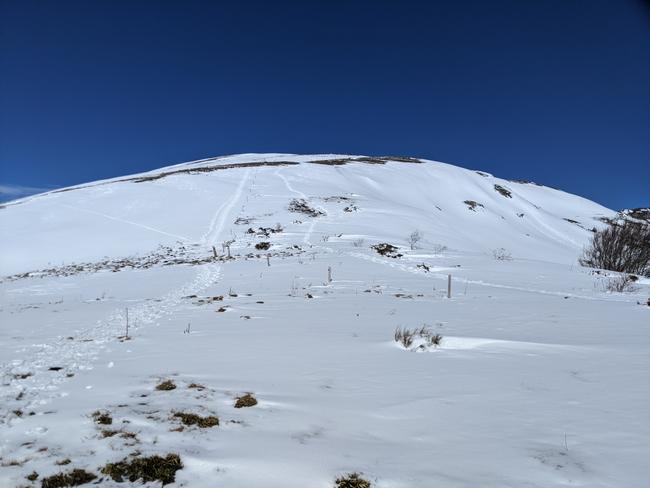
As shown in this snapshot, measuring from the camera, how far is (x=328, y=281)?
51.1ft

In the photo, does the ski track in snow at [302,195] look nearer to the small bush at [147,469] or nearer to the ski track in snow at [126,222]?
the ski track in snow at [126,222]

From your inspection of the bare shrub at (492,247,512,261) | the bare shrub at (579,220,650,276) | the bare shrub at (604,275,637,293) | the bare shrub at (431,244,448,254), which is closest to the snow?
the bare shrub at (604,275,637,293)

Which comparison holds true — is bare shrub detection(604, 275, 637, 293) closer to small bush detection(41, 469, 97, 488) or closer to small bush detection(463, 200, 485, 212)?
small bush detection(41, 469, 97, 488)

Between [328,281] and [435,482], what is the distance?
12616mm

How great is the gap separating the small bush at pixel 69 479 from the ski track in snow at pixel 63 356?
142 cm

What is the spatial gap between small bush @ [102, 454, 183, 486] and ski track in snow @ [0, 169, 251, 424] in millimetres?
1677

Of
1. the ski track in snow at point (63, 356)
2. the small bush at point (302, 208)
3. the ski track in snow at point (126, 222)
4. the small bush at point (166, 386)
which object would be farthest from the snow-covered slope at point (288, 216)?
the small bush at point (166, 386)

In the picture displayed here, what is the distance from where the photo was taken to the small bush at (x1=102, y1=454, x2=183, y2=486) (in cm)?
306

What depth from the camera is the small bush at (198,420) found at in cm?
387

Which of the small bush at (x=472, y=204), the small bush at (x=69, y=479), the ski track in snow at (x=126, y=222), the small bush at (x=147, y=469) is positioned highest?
the small bush at (x=472, y=204)

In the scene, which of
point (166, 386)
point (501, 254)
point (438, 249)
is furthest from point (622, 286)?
point (501, 254)

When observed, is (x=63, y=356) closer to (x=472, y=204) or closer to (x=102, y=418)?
(x=102, y=418)

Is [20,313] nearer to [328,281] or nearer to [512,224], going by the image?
[328,281]

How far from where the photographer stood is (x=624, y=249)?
2373cm
